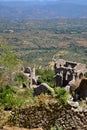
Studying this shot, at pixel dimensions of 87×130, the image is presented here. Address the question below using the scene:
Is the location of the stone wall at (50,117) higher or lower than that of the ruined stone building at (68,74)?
higher

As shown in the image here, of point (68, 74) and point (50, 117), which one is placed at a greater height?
point (50, 117)

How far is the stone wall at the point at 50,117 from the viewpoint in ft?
34.9

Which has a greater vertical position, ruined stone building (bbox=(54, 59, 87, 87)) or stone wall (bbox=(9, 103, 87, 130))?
stone wall (bbox=(9, 103, 87, 130))

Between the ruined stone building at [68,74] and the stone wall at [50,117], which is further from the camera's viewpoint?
the ruined stone building at [68,74]

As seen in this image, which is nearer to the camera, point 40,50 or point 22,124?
point 22,124

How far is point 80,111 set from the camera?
10570 mm

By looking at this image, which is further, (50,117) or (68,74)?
(68,74)

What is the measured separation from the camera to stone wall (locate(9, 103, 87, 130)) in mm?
10648

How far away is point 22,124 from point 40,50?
125493mm

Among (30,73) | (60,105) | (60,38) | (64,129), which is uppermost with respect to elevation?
(60,105)

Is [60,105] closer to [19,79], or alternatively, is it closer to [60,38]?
[19,79]

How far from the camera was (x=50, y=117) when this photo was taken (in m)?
11.0

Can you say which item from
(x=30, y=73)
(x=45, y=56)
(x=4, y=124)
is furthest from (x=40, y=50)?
(x=4, y=124)

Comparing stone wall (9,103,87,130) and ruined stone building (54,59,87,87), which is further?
ruined stone building (54,59,87,87)
